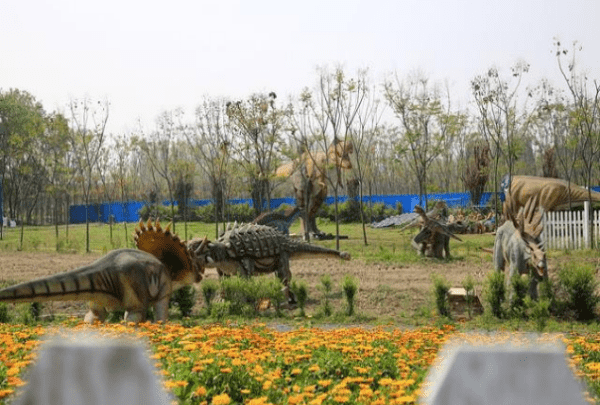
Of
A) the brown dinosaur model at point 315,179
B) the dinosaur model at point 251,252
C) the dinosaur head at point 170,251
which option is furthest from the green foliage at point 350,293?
the brown dinosaur model at point 315,179

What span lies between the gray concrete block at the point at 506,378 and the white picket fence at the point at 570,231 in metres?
20.5

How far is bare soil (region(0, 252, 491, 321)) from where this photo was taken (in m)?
12.5

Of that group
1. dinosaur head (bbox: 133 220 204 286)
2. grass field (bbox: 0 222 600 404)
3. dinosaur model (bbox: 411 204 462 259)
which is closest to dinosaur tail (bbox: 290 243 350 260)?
grass field (bbox: 0 222 600 404)

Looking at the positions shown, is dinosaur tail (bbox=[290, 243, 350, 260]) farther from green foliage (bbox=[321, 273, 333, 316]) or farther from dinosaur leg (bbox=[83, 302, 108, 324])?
dinosaur leg (bbox=[83, 302, 108, 324])

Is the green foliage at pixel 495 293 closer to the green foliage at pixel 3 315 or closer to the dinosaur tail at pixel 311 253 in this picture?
the dinosaur tail at pixel 311 253

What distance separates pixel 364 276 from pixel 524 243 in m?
4.67

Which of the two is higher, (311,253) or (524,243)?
(524,243)

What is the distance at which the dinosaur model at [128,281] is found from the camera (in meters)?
8.38

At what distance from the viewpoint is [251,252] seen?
1350 centimetres

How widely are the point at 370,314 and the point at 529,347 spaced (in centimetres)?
1037

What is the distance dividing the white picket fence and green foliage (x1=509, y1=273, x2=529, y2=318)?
10507 millimetres

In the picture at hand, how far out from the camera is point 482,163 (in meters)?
38.8

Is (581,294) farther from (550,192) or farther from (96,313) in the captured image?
(550,192)

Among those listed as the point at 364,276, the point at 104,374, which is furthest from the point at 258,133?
the point at 104,374
